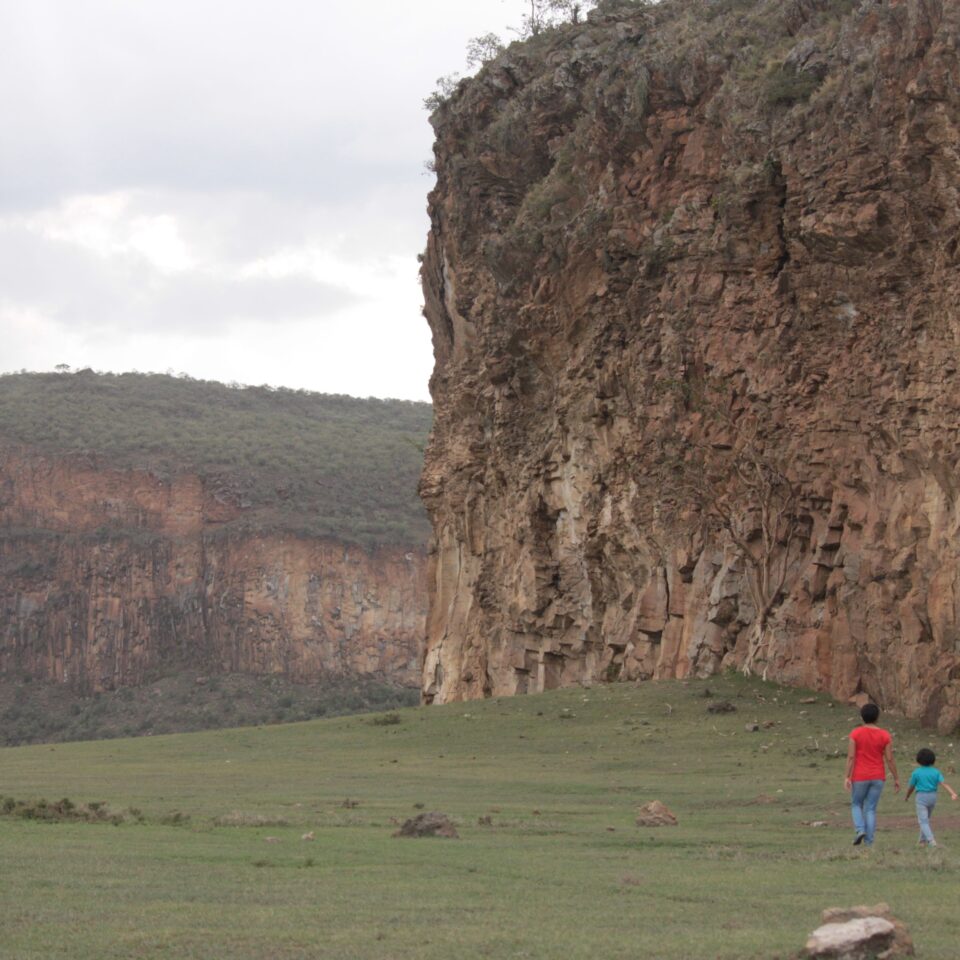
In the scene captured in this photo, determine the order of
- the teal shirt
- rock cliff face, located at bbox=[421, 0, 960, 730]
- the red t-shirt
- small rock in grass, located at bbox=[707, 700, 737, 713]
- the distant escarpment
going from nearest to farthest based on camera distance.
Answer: the teal shirt < the red t-shirt < rock cliff face, located at bbox=[421, 0, 960, 730] < small rock in grass, located at bbox=[707, 700, 737, 713] < the distant escarpment

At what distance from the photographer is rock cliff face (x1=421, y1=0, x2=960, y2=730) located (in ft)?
92.7

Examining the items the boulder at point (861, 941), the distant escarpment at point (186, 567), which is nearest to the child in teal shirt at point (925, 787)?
the boulder at point (861, 941)

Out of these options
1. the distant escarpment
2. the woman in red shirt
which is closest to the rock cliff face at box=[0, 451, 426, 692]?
the distant escarpment

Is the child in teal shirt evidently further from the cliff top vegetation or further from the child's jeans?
the cliff top vegetation

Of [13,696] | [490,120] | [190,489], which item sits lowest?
[13,696]

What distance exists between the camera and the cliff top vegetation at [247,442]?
101500mm

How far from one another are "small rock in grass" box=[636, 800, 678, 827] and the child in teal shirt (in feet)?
10.6

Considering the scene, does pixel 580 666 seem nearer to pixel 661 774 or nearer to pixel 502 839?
pixel 661 774

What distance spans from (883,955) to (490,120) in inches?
1727

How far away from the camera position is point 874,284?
29.7 metres

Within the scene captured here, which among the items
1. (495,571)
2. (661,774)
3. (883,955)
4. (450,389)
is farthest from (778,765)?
(450,389)

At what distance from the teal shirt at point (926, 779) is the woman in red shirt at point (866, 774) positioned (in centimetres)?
30

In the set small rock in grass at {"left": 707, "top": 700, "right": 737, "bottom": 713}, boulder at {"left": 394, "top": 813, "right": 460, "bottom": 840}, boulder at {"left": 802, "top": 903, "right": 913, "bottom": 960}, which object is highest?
boulder at {"left": 802, "top": 903, "right": 913, "bottom": 960}

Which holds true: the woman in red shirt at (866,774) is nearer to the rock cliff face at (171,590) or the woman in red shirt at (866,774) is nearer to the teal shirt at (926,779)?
the teal shirt at (926,779)
